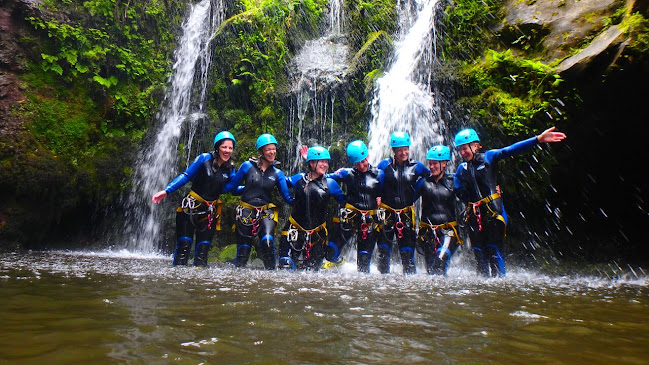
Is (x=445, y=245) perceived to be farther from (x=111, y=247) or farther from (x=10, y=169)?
(x=10, y=169)

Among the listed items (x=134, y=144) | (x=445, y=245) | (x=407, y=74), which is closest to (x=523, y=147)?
(x=445, y=245)

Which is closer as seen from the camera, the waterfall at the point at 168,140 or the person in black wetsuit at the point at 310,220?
the person in black wetsuit at the point at 310,220

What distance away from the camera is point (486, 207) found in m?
6.38

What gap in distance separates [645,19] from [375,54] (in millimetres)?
5058

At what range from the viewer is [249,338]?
222 centimetres

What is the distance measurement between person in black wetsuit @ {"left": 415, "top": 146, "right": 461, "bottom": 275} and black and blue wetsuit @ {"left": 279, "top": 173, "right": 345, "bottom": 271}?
155cm

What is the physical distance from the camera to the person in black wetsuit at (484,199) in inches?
247

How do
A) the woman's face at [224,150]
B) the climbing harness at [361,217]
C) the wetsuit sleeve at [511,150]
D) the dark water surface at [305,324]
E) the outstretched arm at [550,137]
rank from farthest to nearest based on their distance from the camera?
Result: 1. the woman's face at [224,150]
2. the climbing harness at [361,217]
3. the wetsuit sleeve at [511,150]
4. the outstretched arm at [550,137]
5. the dark water surface at [305,324]

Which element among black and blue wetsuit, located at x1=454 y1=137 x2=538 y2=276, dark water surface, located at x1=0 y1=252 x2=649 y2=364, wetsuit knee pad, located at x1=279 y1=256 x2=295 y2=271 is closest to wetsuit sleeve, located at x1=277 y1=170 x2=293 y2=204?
wetsuit knee pad, located at x1=279 y1=256 x2=295 y2=271

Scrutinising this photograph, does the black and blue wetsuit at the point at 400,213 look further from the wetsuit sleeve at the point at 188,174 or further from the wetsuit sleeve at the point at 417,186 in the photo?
the wetsuit sleeve at the point at 188,174

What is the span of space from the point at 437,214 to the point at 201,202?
3.85 m

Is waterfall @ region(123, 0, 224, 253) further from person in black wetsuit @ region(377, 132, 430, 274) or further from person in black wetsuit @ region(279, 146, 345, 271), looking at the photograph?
person in black wetsuit @ region(377, 132, 430, 274)

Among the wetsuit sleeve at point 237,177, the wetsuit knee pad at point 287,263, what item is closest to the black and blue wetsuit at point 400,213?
the wetsuit knee pad at point 287,263

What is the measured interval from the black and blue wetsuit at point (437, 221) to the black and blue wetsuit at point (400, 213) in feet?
0.69
